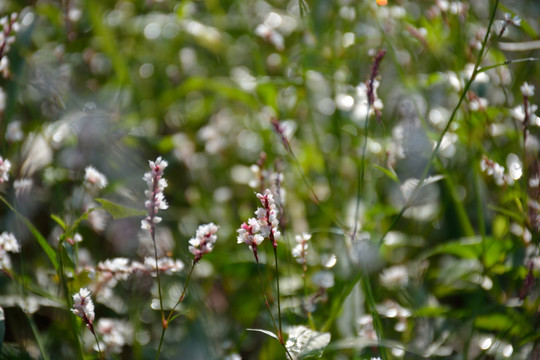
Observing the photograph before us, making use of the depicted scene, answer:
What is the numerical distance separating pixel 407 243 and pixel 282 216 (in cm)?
35

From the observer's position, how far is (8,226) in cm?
95

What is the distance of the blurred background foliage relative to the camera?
858 mm

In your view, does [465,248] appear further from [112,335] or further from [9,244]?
[9,244]

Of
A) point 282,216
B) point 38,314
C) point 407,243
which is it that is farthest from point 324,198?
point 38,314

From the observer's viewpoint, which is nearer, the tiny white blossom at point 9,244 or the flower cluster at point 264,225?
the flower cluster at point 264,225

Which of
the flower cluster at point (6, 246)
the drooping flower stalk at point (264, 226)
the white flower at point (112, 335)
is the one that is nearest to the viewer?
the drooping flower stalk at point (264, 226)

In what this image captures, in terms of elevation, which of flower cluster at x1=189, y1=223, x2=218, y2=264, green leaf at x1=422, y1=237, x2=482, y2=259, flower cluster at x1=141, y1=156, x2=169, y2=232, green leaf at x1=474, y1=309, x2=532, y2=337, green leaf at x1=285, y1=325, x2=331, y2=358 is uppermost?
flower cluster at x1=141, y1=156, x2=169, y2=232

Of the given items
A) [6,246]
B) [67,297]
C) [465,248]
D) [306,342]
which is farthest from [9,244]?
[465,248]

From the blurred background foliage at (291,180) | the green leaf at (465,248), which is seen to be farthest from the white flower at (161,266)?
the green leaf at (465,248)

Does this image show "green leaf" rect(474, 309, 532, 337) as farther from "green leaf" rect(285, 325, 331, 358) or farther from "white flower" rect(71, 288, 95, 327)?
"white flower" rect(71, 288, 95, 327)

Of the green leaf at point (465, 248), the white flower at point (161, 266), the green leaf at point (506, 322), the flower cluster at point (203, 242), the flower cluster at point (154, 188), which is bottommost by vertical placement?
the green leaf at point (506, 322)

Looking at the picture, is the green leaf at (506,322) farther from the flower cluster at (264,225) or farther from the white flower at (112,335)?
the white flower at (112,335)

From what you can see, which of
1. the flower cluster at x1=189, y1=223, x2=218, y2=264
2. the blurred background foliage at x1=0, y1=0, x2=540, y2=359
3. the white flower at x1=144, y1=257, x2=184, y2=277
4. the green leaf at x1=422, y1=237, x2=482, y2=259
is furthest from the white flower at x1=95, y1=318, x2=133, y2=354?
the green leaf at x1=422, y1=237, x2=482, y2=259

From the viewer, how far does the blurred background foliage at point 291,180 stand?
0.86 m
